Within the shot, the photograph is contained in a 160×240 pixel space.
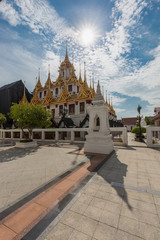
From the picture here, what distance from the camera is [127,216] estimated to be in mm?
2379

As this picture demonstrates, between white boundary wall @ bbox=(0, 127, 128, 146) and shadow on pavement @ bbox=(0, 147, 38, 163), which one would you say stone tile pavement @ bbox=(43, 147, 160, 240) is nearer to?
shadow on pavement @ bbox=(0, 147, 38, 163)

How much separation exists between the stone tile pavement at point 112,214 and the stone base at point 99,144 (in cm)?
386

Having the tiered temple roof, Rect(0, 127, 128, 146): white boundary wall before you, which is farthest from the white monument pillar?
the tiered temple roof

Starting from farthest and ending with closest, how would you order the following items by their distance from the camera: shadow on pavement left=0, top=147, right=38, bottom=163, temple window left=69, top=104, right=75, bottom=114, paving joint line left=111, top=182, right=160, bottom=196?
temple window left=69, top=104, right=75, bottom=114, shadow on pavement left=0, top=147, right=38, bottom=163, paving joint line left=111, top=182, right=160, bottom=196

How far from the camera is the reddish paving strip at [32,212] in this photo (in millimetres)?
2014

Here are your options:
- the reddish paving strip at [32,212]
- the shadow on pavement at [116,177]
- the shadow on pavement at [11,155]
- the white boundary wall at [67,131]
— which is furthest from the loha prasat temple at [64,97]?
the reddish paving strip at [32,212]

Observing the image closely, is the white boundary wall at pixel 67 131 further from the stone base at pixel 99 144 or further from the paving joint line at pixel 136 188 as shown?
the paving joint line at pixel 136 188

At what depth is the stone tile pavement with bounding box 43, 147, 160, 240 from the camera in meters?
1.96

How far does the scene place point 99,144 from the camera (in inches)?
313

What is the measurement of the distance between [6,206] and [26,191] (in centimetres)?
67

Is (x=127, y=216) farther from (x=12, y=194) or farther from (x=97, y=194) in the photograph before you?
(x=12, y=194)

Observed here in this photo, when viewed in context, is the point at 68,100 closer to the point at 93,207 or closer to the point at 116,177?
the point at 116,177

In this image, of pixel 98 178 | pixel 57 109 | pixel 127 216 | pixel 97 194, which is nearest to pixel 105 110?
pixel 98 178

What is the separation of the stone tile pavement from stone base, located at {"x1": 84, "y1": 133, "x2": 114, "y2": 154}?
152 inches
